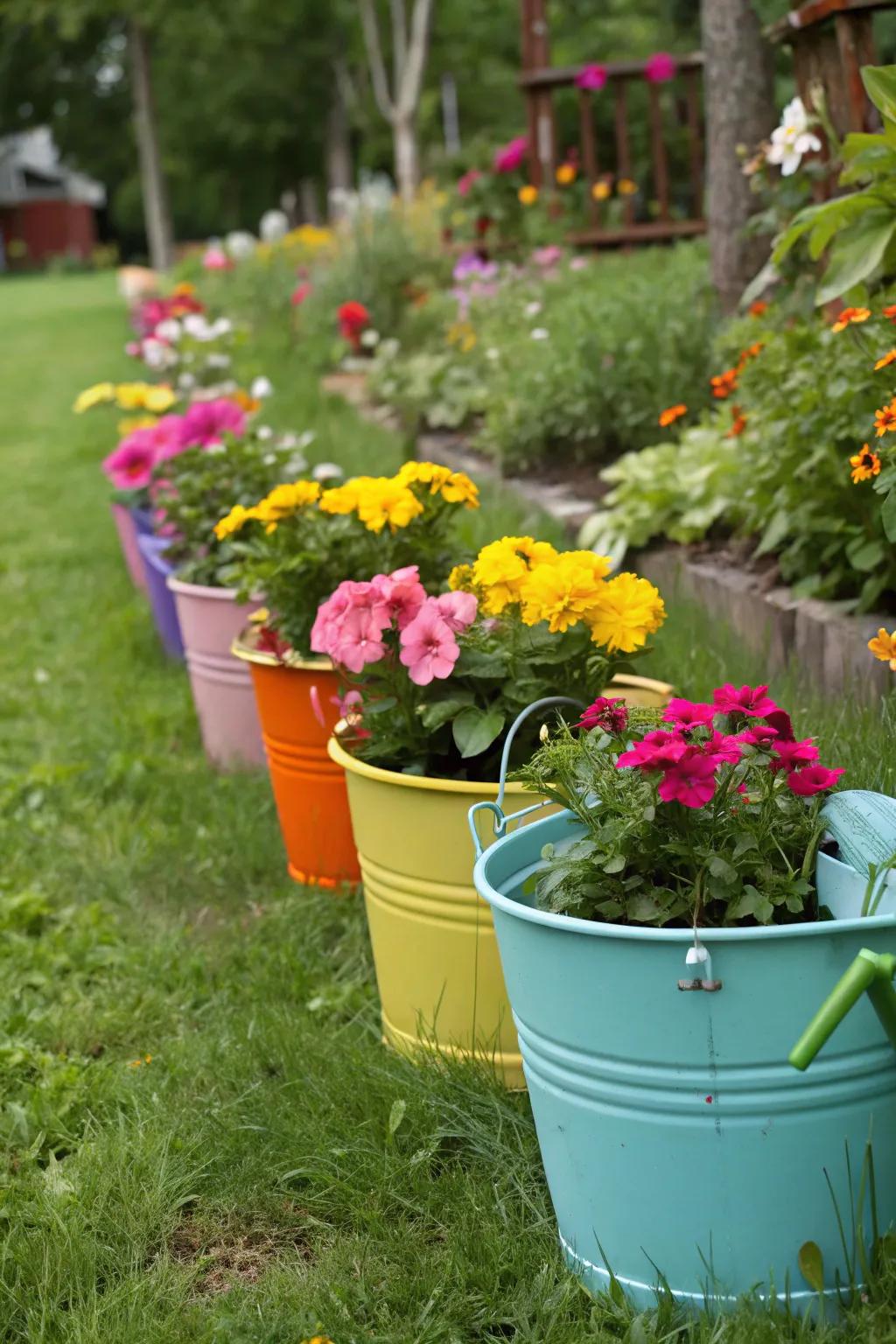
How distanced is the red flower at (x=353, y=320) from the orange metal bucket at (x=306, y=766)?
4.17m

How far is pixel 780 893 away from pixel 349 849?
53.1 inches

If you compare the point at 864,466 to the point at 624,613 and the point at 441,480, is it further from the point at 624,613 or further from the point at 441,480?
the point at 441,480

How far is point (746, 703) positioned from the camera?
172cm

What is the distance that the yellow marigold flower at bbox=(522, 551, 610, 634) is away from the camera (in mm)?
2045

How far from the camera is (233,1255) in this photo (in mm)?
1870

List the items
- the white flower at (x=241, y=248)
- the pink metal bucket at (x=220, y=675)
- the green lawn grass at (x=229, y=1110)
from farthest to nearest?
the white flower at (x=241, y=248), the pink metal bucket at (x=220, y=675), the green lawn grass at (x=229, y=1110)

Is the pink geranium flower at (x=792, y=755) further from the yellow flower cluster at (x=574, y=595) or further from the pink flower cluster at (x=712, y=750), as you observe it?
the yellow flower cluster at (x=574, y=595)

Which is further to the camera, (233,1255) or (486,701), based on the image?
(486,701)

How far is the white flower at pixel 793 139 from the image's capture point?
3281mm

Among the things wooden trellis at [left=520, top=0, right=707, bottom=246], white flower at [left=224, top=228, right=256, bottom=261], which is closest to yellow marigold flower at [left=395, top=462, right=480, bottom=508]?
wooden trellis at [left=520, top=0, right=707, bottom=246]

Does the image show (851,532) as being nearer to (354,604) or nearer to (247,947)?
(354,604)

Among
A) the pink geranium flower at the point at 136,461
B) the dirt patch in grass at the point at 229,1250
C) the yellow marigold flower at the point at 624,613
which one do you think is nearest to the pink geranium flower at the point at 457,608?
the yellow marigold flower at the point at 624,613

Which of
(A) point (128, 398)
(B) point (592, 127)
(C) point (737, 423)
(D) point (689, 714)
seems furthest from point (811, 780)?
(B) point (592, 127)

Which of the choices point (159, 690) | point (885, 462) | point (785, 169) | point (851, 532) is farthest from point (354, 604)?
point (159, 690)
